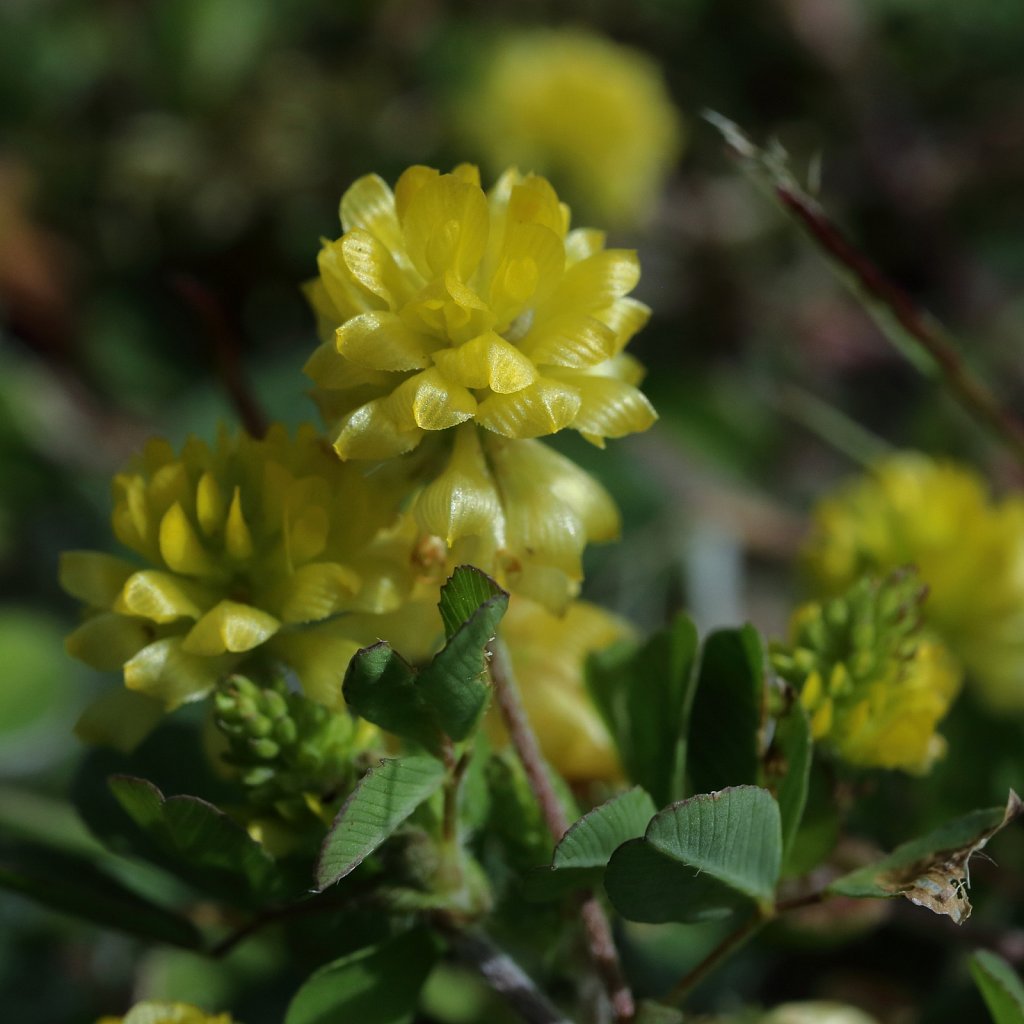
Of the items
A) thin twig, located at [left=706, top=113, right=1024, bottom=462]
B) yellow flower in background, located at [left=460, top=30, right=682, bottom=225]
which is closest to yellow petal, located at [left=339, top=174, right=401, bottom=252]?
thin twig, located at [left=706, top=113, right=1024, bottom=462]

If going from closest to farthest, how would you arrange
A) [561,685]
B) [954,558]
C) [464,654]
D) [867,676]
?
[464,654]
[867,676]
[561,685]
[954,558]

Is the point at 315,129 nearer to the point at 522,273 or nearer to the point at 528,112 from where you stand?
the point at 528,112

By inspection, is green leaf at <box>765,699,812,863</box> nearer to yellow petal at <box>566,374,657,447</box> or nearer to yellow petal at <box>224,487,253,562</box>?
yellow petal at <box>566,374,657,447</box>

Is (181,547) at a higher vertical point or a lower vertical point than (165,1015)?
higher

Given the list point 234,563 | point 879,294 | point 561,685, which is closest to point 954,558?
point 879,294

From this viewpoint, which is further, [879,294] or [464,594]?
[879,294]

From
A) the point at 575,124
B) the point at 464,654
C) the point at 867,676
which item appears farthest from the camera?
the point at 575,124

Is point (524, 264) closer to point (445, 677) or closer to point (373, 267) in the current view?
point (373, 267)
